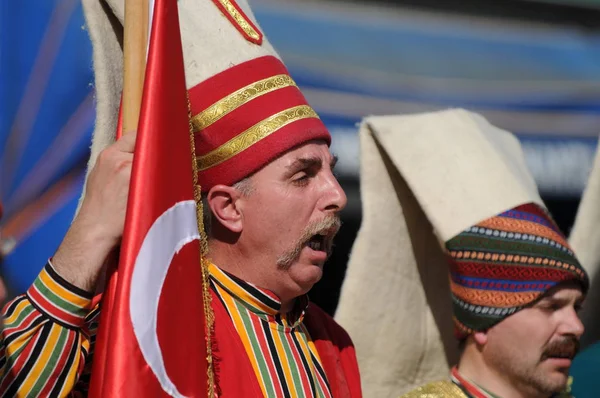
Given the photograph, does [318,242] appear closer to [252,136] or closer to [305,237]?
[305,237]

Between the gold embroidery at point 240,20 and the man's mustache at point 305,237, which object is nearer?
the man's mustache at point 305,237

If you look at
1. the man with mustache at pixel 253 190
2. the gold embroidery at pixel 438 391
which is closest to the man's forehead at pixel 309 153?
the man with mustache at pixel 253 190

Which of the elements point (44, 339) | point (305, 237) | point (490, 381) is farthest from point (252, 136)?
point (490, 381)

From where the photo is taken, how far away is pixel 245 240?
2.14 metres

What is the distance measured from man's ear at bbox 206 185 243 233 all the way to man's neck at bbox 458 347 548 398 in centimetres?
99

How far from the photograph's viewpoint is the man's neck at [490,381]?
278cm

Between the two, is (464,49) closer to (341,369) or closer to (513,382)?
(513,382)

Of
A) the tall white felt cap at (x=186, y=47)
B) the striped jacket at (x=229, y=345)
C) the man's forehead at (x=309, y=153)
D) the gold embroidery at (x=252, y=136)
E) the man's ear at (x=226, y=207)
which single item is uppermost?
the tall white felt cap at (x=186, y=47)

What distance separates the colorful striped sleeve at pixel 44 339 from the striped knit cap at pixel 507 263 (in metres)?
1.28

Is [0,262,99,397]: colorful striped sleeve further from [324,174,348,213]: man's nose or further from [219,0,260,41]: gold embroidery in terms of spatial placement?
[219,0,260,41]: gold embroidery

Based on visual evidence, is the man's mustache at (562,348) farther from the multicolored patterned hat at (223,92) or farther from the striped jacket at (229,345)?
the multicolored patterned hat at (223,92)

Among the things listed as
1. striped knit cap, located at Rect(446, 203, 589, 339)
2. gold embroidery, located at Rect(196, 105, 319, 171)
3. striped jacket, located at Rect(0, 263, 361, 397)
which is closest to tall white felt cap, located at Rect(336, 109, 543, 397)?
striped knit cap, located at Rect(446, 203, 589, 339)

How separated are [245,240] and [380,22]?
1.63m

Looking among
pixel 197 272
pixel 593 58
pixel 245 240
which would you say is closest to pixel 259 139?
pixel 245 240
